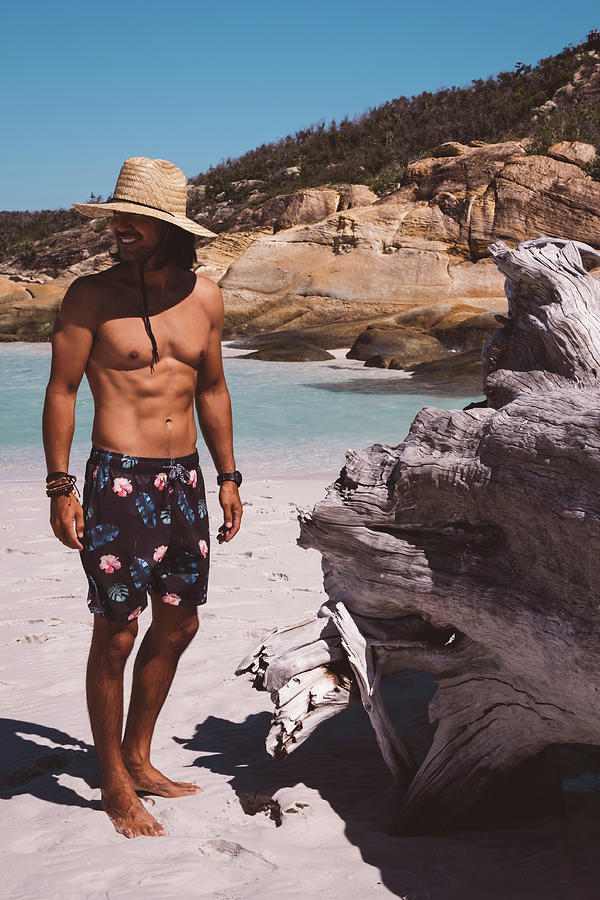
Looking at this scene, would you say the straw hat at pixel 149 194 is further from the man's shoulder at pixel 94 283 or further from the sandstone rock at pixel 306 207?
the sandstone rock at pixel 306 207

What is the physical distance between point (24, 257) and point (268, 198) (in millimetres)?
11464

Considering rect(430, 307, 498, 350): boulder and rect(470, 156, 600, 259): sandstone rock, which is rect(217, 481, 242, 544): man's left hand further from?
rect(470, 156, 600, 259): sandstone rock

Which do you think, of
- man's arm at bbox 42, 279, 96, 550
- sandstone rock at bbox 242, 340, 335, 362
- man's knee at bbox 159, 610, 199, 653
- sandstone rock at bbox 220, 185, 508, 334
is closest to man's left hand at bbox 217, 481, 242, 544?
man's knee at bbox 159, 610, 199, 653

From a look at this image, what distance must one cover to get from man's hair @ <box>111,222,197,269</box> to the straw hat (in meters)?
0.06

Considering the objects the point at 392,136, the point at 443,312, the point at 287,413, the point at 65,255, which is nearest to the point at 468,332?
the point at 443,312

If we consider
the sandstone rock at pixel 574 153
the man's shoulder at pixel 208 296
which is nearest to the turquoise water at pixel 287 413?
the man's shoulder at pixel 208 296

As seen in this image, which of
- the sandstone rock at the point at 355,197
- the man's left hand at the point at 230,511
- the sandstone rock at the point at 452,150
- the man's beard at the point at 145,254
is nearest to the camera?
the man's beard at the point at 145,254

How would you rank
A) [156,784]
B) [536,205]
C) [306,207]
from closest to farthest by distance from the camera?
1. [156,784]
2. [536,205]
3. [306,207]

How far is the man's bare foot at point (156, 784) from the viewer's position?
290 centimetres

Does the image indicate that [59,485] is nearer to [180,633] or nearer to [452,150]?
[180,633]

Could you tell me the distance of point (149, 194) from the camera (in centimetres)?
281

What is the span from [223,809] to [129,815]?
1.03 ft

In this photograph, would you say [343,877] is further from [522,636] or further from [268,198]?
[268,198]

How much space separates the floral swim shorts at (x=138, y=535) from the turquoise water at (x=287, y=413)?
6.23 meters
